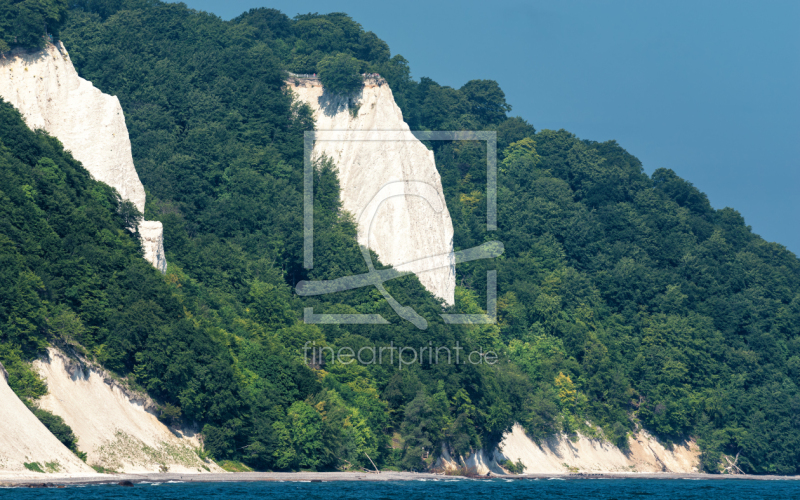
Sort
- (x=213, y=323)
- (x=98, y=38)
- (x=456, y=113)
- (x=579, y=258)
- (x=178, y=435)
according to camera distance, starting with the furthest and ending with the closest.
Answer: (x=456, y=113) < (x=579, y=258) < (x=98, y=38) < (x=213, y=323) < (x=178, y=435)

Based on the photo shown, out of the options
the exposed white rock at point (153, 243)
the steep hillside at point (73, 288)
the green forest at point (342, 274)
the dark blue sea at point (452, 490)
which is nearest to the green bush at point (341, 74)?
the green forest at point (342, 274)

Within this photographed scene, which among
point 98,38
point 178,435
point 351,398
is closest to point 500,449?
point 351,398

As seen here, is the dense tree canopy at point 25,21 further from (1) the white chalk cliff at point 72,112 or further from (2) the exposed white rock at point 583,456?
(2) the exposed white rock at point 583,456

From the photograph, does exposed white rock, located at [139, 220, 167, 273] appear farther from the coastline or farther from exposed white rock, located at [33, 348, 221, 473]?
the coastline

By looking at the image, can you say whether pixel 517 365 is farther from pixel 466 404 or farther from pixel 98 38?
pixel 98 38

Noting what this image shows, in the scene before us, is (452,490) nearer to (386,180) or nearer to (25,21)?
(386,180)

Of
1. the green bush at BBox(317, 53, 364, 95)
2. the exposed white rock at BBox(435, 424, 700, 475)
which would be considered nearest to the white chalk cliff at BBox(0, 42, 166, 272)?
the green bush at BBox(317, 53, 364, 95)
